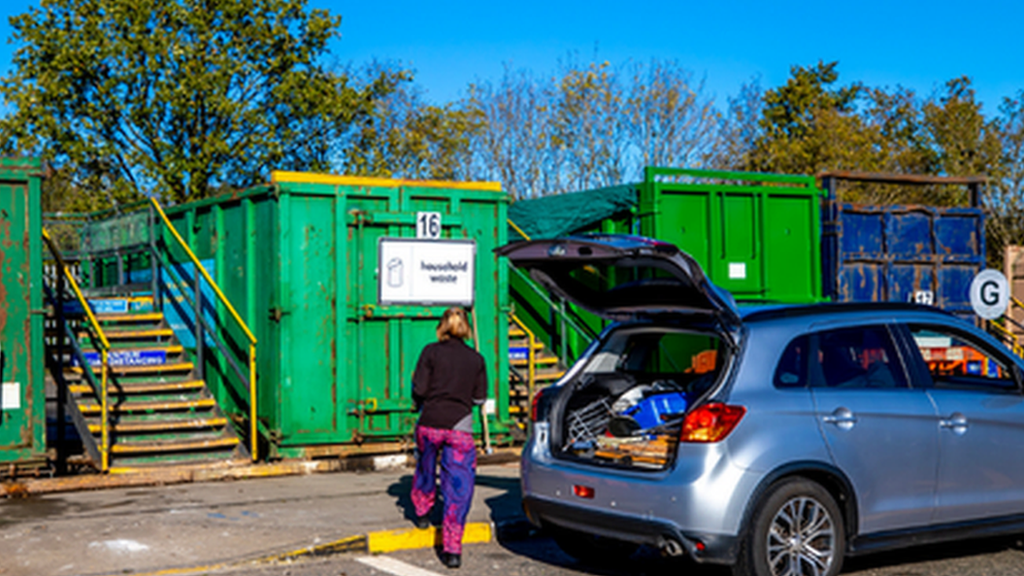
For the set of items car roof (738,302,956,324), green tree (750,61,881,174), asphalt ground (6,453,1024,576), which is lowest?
asphalt ground (6,453,1024,576)

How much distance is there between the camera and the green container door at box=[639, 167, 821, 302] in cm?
1280

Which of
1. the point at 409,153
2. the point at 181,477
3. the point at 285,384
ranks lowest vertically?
the point at 181,477

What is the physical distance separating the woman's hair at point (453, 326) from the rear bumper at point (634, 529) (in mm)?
1231

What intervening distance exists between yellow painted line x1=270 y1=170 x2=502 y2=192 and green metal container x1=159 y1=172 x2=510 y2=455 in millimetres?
12

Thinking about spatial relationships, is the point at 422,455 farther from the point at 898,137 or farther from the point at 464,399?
the point at 898,137

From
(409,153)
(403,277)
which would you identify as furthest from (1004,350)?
(409,153)

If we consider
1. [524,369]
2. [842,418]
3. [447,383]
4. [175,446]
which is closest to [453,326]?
[447,383]

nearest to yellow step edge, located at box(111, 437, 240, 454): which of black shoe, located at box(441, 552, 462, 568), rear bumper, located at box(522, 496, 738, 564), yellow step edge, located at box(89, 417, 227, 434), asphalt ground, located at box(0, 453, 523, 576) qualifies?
yellow step edge, located at box(89, 417, 227, 434)

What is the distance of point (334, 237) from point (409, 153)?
18.9 meters

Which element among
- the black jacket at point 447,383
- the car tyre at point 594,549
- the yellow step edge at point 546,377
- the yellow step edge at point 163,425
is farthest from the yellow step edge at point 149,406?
the car tyre at point 594,549

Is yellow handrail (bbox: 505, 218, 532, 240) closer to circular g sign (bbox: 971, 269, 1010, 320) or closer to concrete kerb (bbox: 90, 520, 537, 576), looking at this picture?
circular g sign (bbox: 971, 269, 1010, 320)

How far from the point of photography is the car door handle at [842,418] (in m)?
5.91

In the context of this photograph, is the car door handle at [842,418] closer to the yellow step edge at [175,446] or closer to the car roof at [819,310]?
the car roof at [819,310]

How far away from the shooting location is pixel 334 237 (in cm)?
1131
